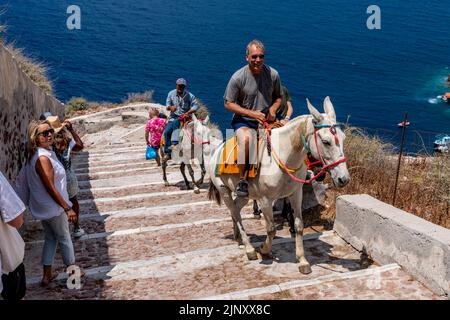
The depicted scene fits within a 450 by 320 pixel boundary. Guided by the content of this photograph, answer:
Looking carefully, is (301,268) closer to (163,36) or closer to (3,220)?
(3,220)

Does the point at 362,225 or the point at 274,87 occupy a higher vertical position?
the point at 274,87

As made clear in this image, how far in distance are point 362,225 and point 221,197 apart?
7.97ft

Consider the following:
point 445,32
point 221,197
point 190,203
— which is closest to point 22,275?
point 221,197

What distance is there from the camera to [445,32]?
104 metres

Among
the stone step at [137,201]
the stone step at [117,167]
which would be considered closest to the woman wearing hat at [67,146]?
the stone step at [137,201]

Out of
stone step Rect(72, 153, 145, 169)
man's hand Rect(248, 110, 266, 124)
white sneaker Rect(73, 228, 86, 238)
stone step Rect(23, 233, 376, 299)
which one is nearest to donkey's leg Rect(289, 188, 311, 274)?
stone step Rect(23, 233, 376, 299)

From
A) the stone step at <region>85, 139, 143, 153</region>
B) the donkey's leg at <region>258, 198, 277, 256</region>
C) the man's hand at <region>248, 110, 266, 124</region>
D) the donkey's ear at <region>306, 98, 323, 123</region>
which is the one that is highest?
the donkey's ear at <region>306, 98, 323, 123</region>

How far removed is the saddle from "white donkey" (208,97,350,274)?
0.32 feet

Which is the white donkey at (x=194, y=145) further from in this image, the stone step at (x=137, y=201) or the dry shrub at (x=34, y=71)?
the dry shrub at (x=34, y=71)

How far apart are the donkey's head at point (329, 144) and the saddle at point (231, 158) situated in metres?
0.99

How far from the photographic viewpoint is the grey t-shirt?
650cm

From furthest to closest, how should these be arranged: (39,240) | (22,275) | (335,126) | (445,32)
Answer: (445,32)
(39,240)
(335,126)
(22,275)

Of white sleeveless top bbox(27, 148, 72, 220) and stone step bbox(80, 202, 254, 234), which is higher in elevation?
white sleeveless top bbox(27, 148, 72, 220)

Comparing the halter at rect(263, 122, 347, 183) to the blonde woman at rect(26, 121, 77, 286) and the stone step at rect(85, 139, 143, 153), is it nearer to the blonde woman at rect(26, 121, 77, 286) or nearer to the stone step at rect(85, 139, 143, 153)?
the blonde woman at rect(26, 121, 77, 286)
